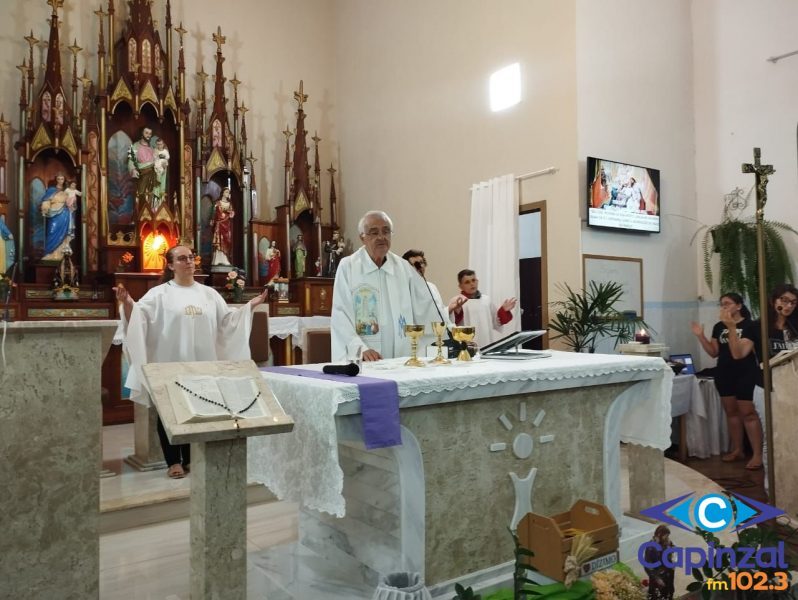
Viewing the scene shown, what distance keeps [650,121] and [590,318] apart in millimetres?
2585

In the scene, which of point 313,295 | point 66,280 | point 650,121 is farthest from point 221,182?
point 650,121

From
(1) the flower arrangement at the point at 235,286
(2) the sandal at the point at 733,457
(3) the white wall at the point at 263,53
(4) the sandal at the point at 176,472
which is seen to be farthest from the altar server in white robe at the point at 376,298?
(3) the white wall at the point at 263,53

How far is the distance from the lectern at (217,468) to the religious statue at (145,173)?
6209 millimetres

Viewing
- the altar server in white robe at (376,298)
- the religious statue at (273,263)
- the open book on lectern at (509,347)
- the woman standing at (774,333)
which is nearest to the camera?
the open book on lectern at (509,347)

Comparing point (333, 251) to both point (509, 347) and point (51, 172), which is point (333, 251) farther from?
point (509, 347)

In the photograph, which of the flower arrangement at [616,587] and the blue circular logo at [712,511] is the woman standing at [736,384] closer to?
the blue circular logo at [712,511]

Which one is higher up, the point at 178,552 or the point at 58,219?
the point at 58,219

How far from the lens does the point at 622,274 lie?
6742mm

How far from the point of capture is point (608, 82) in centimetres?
670

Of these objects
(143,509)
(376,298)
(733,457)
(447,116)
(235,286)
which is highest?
(447,116)

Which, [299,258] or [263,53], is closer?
[299,258]

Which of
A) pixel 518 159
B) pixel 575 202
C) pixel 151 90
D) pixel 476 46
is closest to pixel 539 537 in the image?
pixel 575 202

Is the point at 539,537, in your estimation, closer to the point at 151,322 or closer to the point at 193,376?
the point at 193,376

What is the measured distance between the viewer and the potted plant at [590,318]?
5.95m
